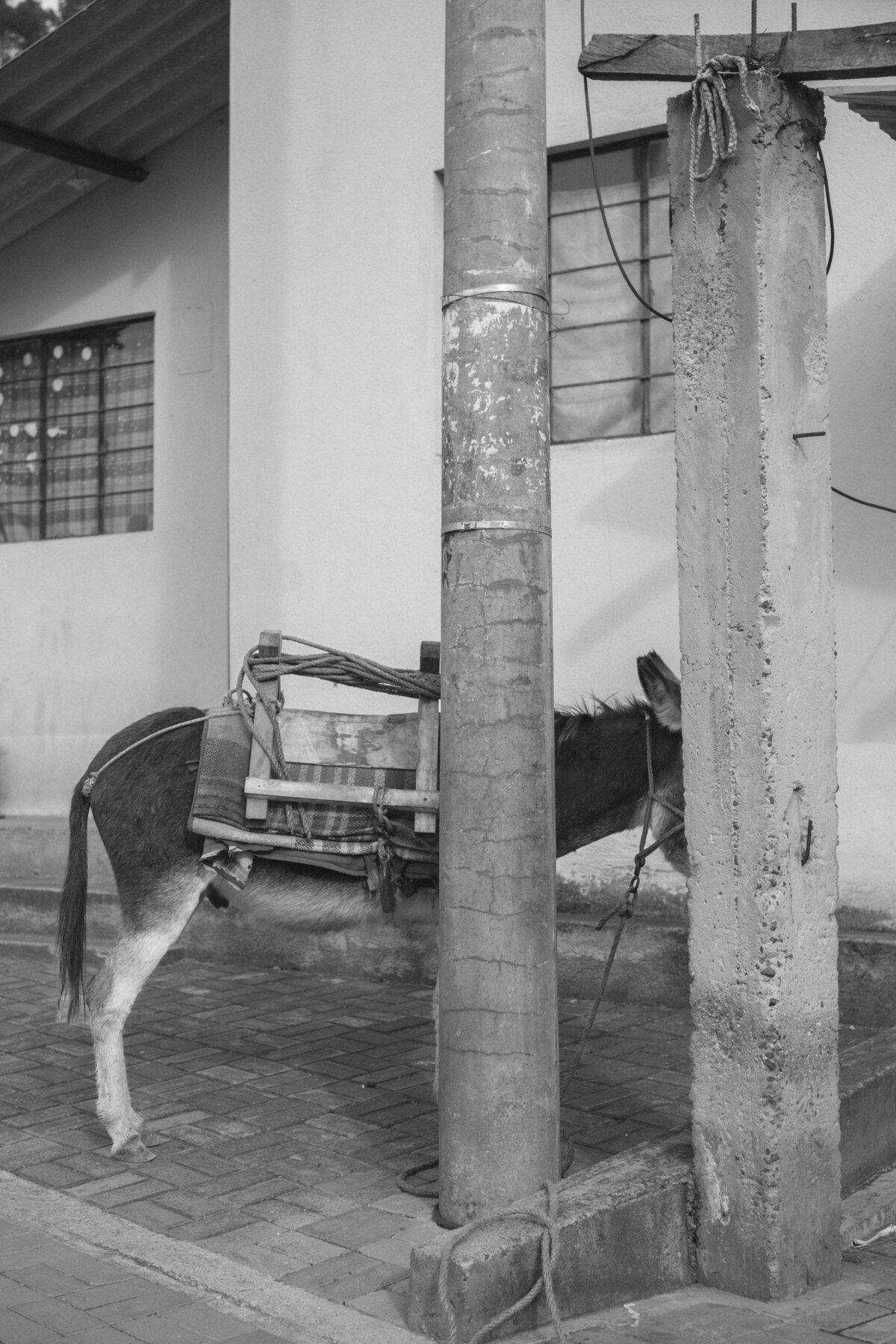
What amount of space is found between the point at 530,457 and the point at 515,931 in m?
1.26

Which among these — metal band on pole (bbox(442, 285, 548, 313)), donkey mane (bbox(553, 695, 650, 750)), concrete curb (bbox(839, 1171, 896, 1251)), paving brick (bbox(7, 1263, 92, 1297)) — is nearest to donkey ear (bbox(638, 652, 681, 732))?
donkey mane (bbox(553, 695, 650, 750))

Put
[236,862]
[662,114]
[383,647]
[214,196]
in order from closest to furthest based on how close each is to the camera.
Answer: [236,862] < [662,114] < [383,647] < [214,196]

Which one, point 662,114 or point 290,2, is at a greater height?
point 290,2

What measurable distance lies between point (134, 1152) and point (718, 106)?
3.65m

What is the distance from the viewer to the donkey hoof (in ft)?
14.7

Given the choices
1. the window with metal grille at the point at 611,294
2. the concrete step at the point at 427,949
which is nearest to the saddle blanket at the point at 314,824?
the concrete step at the point at 427,949

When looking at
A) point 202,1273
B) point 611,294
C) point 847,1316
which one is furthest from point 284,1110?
point 611,294

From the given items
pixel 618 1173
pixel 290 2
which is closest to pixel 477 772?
pixel 618 1173

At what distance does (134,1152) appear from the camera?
4512 millimetres

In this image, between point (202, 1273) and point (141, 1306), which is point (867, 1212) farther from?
point (141, 1306)

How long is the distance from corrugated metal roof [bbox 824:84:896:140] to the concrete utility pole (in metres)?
1.06

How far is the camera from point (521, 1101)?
3574 mm

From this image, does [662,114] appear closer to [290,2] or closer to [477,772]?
[290,2]

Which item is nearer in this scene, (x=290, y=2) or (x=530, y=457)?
(x=530, y=457)
